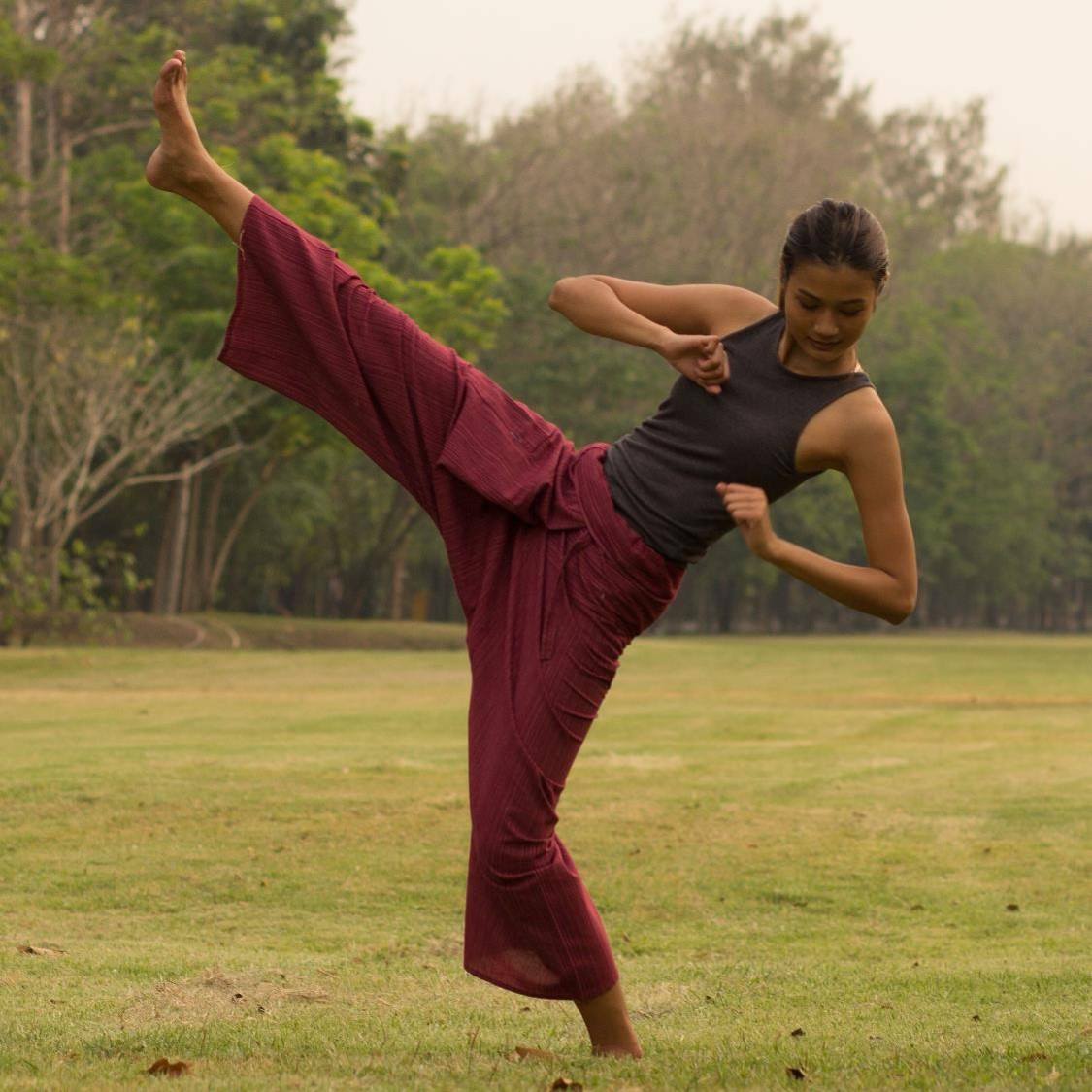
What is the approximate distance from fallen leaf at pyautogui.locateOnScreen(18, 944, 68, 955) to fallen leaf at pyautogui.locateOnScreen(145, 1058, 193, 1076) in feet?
7.24

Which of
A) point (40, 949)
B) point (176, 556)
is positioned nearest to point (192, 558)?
point (176, 556)

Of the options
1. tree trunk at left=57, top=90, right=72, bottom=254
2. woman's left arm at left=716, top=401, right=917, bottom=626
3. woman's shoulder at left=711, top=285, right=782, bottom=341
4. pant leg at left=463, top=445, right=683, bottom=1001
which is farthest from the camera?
tree trunk at left=57, top=90, right=72, bottom=254

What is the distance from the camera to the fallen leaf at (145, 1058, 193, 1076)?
14.6ft

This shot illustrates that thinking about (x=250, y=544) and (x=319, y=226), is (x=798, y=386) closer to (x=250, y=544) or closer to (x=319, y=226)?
(x=319, y=226)

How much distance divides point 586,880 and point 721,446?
4610 mm

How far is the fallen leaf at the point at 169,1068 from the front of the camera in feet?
14.6

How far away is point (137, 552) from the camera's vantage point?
43250mm

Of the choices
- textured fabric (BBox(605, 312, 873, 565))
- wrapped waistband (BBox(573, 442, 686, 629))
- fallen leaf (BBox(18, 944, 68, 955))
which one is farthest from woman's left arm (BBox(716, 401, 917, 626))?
fallen leaf (BBox(18, 944, 68, 955))

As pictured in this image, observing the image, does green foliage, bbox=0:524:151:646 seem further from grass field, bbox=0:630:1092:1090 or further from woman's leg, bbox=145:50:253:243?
woman's leg, bbox=145:50:253:243

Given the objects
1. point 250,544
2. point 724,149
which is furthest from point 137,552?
point 724,149

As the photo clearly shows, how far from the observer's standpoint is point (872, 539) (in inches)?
175

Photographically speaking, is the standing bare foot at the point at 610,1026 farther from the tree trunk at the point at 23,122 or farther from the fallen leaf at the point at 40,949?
the tree trunk at the point at 23,122

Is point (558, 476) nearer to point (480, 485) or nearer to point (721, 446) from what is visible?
→ point (480, 485)

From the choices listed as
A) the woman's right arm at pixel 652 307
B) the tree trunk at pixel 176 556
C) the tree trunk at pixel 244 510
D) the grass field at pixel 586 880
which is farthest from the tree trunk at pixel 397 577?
the woman's right arm at pixel 652 307
